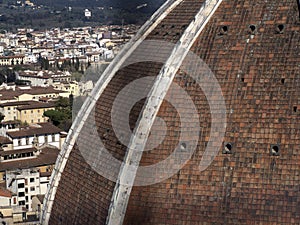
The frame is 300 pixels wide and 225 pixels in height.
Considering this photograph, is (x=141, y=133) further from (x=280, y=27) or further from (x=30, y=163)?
(x=30, y=163)

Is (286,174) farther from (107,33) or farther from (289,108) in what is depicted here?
(107,33)

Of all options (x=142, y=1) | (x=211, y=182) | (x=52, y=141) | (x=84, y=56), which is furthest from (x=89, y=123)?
(x=84, y=56)

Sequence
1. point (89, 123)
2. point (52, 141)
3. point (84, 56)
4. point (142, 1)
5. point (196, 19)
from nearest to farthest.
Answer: point (196, 19)
point (89, 123)
point (142, 1)
point (52, 141)
point (84, 56)

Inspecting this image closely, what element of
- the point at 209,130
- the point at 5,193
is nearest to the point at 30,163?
the point at 5,193

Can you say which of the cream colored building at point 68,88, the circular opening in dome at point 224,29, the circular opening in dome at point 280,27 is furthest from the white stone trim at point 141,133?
the cream colored building at point 68,88

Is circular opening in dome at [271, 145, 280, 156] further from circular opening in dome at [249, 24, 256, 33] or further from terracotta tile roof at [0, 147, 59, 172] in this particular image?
terracotta tile roof at [0, 147, 59, 172]

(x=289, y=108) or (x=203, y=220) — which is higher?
(x=289, y=108)

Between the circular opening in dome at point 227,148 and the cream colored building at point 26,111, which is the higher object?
the cream colored building at point 26,111

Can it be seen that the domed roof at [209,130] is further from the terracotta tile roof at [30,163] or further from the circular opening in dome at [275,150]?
the terracotta tile roof at [30,163]
